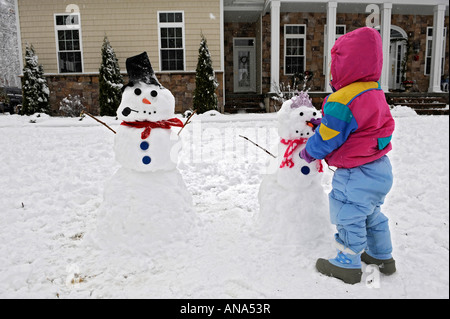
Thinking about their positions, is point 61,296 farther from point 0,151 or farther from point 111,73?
point 111,73

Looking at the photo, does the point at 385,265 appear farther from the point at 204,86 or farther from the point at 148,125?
the point at 204,86

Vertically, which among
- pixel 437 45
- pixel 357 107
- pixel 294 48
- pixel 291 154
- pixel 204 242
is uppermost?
pixel 294 48

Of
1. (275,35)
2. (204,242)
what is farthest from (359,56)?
(275,35)

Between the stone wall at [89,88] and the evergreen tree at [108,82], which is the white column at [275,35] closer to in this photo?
the stone wall at [89,88]

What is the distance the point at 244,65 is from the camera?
51.1 ft

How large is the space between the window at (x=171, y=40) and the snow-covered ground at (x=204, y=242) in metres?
7.94

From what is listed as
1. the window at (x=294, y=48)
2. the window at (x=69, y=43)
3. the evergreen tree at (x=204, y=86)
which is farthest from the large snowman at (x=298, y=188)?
the window at (x=294, y=48)

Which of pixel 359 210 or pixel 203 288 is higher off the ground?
pixel 359 210

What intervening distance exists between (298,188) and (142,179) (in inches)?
54.1

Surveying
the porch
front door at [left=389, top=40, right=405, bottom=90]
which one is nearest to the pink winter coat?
the porch

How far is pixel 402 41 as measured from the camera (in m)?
15.4

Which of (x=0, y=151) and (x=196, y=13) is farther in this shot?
(x=196, y=13)

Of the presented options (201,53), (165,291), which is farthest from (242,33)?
(165,291)

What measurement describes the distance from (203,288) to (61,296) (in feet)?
3.13
